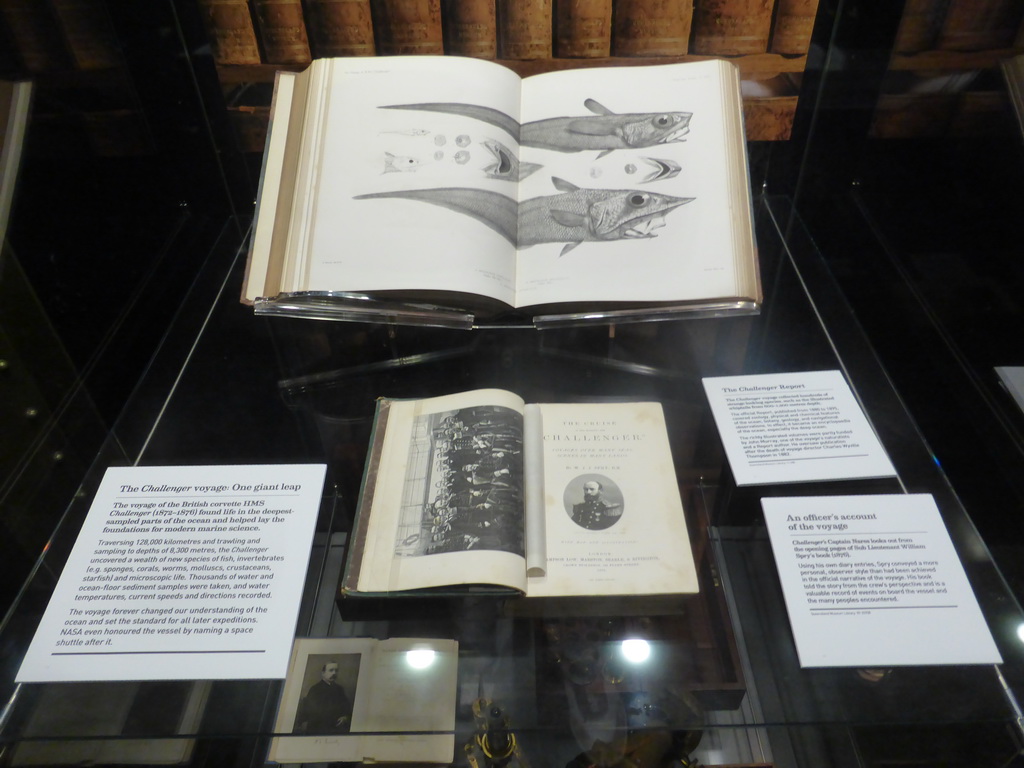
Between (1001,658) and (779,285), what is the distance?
55cm

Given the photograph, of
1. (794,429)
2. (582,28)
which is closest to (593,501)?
(794,429)

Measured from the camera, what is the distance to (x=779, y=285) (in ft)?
3.44

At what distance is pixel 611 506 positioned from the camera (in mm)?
744

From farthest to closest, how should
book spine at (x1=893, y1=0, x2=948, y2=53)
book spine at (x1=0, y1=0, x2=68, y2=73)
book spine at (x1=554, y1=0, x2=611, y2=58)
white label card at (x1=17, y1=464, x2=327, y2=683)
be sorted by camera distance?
book spine at (x1=554, y1=0, x2=611, y2=58)
book spine at (x1=893, y1=0, x2=948, y2=53)
book spine at (x1=0, y1=0, x2=68, y2=73)
white label card at (x1=17, y1=464, x2=327, y2=683)

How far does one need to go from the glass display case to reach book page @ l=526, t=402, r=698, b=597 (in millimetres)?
31

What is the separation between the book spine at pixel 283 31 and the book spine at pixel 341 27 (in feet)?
0.05

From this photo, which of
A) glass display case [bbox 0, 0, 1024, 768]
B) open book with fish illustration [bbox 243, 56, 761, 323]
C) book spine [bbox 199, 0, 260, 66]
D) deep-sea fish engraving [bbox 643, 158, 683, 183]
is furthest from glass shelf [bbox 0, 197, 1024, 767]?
book spine [bbox 199, 0, 260, 66]

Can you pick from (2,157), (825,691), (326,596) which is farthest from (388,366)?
(825,691)

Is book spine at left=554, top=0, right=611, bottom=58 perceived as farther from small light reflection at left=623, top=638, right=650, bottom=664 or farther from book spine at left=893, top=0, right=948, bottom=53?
small light reflection at left=623, top=638, right=650, bottom=664

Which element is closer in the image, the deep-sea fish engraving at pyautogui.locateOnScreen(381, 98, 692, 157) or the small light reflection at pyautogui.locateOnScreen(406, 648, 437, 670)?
the small light reflection at pyautogui.locateOnScreen(406, 648, 437, 670)

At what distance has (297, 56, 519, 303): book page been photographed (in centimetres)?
84

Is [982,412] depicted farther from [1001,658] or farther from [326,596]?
[326,596]

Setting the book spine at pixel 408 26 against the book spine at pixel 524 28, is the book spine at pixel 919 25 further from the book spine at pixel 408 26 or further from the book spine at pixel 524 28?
the book spine at pixel 408 26

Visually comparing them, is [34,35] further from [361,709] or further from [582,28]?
[361,709]
